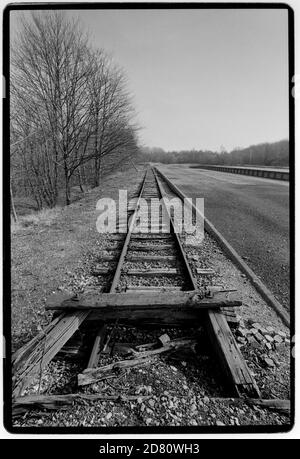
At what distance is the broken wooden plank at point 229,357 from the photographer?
5.75ft

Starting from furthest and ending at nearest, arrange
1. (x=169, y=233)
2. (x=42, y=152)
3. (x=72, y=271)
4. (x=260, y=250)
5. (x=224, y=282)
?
(x=42, y=152), (x=169, y=233), (x=260, y=250), (x=72, y=271), (x=224, y=282)

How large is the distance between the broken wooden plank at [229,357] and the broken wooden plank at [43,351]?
3.98ft

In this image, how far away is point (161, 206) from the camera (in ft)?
28.1

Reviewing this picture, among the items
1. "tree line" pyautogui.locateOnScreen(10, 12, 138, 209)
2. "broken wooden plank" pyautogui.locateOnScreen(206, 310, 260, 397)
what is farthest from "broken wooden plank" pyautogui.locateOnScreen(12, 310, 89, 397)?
"tree line" pyautogui.locateOnScreen(10, 12, 138, 209)

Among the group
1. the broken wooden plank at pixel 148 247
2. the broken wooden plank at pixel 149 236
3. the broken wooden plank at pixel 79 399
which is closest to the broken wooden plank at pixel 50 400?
the broken wooden plank at pixel 79 399

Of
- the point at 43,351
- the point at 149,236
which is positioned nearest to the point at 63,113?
the point at 149,236

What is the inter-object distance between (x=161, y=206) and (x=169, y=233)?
310cm

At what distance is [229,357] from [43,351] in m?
1.53

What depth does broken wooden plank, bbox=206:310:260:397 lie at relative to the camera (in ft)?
5.75

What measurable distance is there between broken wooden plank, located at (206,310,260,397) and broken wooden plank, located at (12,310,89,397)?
1.21 metres

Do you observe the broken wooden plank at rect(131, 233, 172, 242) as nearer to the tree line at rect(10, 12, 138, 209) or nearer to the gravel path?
the gravel path

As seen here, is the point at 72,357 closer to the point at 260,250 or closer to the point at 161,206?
the point at 260,250

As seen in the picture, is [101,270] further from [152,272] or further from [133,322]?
[133,322]
